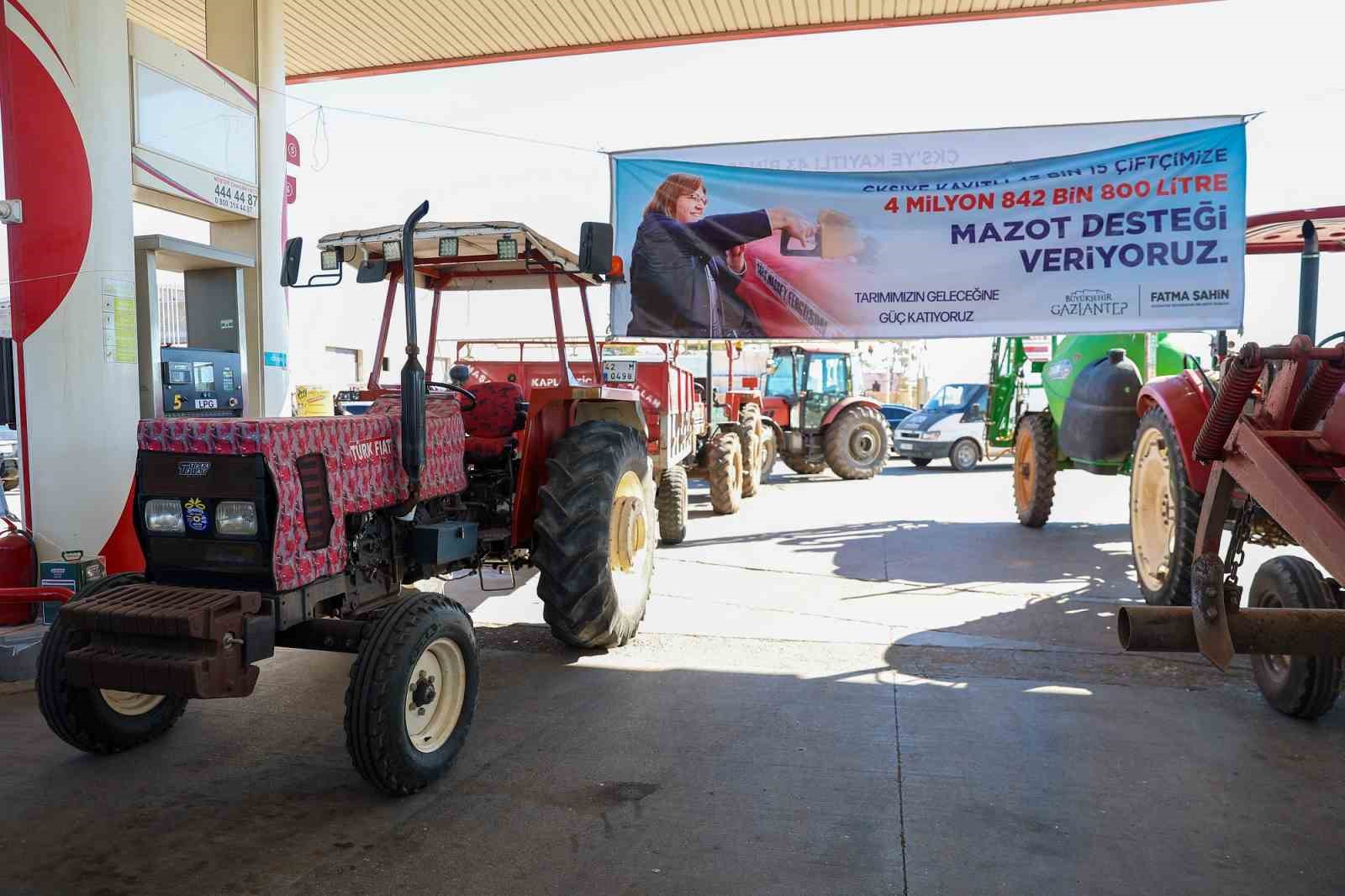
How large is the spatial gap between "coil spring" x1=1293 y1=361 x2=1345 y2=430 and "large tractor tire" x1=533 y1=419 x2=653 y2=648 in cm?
296

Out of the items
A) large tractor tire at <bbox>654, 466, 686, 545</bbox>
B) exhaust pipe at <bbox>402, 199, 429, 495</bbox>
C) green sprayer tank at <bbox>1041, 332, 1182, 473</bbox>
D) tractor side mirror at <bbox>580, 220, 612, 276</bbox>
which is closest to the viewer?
exhaust pipe at <bbox>402, 199, 429, 495</bbox>

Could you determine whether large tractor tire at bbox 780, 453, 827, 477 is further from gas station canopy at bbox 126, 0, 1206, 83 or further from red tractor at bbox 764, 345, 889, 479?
gas station canopy at bbox 126, 0, 1206, 83

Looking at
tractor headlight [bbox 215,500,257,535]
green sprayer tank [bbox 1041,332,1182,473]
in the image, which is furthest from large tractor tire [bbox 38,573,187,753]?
green sprayer tank [bbox 1041,332,1182,473]

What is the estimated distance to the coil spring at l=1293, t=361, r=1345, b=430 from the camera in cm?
351

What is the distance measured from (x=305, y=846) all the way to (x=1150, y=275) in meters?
6.95

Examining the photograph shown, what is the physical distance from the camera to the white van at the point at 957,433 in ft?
59.8

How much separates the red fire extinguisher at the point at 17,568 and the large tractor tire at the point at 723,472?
22.8 ft

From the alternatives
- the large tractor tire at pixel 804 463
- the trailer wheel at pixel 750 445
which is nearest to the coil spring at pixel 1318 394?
the trailer wheel at pixel 750 445

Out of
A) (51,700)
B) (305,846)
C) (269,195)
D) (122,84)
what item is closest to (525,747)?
(305,846)

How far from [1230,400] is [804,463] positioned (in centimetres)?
1238

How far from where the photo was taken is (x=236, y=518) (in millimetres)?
3252

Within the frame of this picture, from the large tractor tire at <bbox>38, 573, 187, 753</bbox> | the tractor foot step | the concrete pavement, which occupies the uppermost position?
the tractor foot step

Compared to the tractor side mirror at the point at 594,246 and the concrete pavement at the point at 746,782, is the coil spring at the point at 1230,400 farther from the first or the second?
the tractor side mirror at the point at 594,246

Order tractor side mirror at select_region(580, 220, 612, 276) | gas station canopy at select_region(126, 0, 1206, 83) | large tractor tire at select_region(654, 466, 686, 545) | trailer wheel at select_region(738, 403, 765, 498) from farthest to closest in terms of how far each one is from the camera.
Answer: trailer wheel at select_region(738, 403, 765, 498) → large tractor tire at select_region(654, 466, 686, 545) → gas station canopy at select_region(126, 0, 1206, 83) → tractor side mirror at select_region(580, 220, 612, 276)
